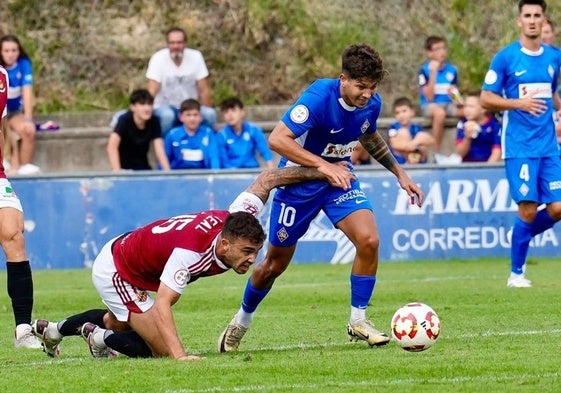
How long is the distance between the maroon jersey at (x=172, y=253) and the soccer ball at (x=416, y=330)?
1147mm

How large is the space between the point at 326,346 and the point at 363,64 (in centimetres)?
189

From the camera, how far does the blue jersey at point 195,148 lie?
17562 mm

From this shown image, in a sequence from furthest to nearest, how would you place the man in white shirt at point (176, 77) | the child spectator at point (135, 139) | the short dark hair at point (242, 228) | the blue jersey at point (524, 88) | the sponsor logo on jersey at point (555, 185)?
the man in white shirt at point (176, 77), the child spectator at point (135, 139), the blue jersey at point (524, 88), the sponsor logo on jersey at point (555, 185), the short dark hair at point (242, 228)

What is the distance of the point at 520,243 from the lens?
12.7m

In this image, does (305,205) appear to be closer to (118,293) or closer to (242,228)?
(242,228)

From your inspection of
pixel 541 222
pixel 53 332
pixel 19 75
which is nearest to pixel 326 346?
pixel 53 332

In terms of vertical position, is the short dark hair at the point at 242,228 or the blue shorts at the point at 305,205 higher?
the short dark hair at the point at 242,228

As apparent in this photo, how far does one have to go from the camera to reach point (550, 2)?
22422 millimetres

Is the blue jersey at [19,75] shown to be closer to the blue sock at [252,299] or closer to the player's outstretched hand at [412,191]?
the blue sock at [252,299]

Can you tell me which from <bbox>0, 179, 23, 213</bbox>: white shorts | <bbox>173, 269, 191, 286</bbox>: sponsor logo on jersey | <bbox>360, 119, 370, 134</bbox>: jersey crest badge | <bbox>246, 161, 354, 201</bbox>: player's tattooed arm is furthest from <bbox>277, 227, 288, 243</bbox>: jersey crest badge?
<bbox>0, 179, 23, 213</bbox>: white shorts

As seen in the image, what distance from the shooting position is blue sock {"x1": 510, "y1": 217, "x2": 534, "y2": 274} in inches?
500

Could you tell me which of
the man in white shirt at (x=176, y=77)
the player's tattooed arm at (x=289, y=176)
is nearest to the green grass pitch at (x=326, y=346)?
the player's tattooed arm at (x=289, y=176)

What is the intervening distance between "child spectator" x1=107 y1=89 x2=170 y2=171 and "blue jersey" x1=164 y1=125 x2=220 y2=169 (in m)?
0.19

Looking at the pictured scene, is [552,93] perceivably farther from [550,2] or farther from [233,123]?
[550,2]
